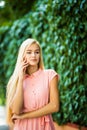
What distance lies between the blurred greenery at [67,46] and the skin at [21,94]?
8.36ft

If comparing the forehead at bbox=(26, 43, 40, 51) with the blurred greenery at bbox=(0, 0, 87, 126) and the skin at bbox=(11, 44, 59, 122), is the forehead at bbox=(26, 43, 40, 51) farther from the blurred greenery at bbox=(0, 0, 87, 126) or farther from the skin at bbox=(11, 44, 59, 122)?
the blurred greenery at bbox=(0, 0, 87, 126)

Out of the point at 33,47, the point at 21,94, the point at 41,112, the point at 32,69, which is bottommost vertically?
the point at 41,112

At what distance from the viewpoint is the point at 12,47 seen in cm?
648

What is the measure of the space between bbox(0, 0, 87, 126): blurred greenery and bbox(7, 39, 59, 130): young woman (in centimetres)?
256

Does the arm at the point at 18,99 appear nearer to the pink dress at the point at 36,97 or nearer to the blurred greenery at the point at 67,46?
the pink dress at the point at 36,97

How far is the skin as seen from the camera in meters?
2.19

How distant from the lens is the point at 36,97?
86.8 inches

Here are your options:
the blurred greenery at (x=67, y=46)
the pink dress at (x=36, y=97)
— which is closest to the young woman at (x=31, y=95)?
the pink dress at (x=36, y=97)

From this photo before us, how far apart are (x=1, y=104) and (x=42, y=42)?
1855 millimetres

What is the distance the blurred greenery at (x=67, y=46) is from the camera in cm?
484

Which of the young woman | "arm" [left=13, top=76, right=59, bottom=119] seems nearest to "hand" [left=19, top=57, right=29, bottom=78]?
the young woman

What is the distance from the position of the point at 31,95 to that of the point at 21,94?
6cm

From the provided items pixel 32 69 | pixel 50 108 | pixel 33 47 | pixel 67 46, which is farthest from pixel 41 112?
pixel 67 46

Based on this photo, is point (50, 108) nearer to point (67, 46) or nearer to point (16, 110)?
point (16, 110)
